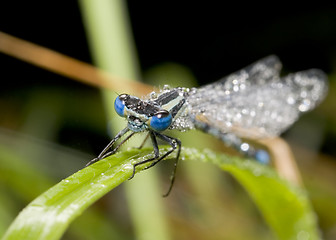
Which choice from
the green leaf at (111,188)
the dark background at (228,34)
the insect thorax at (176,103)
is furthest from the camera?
the dark background at (228,34)

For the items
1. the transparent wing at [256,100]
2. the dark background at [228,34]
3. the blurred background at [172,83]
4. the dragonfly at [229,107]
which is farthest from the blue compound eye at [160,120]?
the dark background at [228,34]

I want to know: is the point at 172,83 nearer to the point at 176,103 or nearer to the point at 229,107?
the point at 229,107

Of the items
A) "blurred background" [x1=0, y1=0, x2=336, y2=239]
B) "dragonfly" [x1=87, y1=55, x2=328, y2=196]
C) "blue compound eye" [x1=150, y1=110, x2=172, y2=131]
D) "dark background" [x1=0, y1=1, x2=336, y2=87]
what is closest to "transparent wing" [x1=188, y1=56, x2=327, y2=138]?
"dragonfly" [x1=87, y1=55, x2=328, y2=196]

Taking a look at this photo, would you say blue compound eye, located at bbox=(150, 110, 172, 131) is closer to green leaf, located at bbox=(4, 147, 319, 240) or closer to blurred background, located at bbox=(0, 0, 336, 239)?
green leaf, located at bbox=(4, 147, 319, 240)

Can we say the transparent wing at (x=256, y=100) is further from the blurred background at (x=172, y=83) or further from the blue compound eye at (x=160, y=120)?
the blurred background at (x=172, y=83)

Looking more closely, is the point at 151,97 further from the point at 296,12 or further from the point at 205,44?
the point at 296,12

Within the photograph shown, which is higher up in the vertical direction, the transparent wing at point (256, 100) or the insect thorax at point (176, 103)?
the insect thorax at point (176, 103)

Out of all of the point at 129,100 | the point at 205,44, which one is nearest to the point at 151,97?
the point at 129,100
